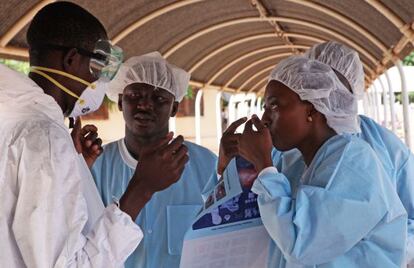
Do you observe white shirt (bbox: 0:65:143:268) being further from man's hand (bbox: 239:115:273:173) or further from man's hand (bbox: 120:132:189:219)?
man's hand (bbox: 239:115:273:173)

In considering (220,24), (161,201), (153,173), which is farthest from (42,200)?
(220,24)

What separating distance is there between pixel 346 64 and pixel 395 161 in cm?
60

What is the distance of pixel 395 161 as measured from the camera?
2.60 meters

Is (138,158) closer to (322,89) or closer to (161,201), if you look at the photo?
(161,201)

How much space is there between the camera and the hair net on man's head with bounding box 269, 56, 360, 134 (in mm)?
2035

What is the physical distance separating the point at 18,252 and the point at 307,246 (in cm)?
86

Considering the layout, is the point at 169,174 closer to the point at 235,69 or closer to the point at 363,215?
the point at 363,215

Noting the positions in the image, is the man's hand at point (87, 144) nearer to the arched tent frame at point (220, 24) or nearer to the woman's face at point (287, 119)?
the woman's face at point (287, 119)

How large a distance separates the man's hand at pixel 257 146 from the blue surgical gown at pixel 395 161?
43cm

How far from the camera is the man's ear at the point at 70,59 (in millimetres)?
1730

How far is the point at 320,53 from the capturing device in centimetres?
252

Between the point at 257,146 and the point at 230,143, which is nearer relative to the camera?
the point at 257,146

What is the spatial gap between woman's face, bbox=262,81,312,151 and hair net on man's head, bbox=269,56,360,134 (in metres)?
0.03

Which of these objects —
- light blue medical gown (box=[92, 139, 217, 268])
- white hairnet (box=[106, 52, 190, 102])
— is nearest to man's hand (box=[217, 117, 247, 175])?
light blue medical gown (box=[92, 139, 217, 268])
